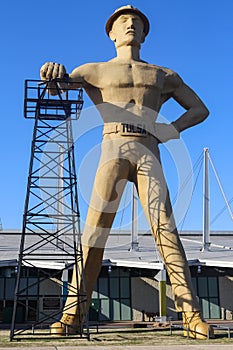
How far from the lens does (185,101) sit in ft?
53.3

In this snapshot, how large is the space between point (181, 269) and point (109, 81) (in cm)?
575

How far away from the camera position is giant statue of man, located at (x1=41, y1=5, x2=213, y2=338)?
48.5 ft

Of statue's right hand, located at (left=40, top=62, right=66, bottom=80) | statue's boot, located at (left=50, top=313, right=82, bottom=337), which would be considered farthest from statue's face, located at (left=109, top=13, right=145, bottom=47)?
statue's boot, located at (left=50, top=313, right=82, bottom=337)

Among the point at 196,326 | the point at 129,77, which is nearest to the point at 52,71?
the point at 129,77

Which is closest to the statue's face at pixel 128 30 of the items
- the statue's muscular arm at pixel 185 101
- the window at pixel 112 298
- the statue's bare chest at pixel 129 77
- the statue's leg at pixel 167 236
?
the statue's bare chest at pixel 129 77

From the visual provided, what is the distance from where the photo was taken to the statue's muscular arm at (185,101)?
52.6 feet

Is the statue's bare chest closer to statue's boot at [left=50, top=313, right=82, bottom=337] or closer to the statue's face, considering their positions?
the statue's face

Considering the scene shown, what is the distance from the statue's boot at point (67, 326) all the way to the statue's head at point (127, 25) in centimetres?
829

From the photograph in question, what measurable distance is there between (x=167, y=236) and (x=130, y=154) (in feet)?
8.35

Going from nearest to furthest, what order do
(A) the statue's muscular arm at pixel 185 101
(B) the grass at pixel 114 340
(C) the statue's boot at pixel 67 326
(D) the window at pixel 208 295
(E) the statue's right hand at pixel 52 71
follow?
(B) the grass at pixel 114 340 < (C) the statue's boot at pixel 67 326 < (E) the statue's right hand at pixel 52 71 < (A) the statue's muscular arm at pixel 185 101 < (D) the window at pixel 208 295

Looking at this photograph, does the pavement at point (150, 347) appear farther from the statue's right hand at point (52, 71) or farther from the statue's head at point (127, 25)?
the statue's head at point (127, 25)

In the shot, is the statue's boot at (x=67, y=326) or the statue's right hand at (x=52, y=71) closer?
the statue's boot at (x=67, y=326)

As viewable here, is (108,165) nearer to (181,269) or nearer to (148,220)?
(148,220)

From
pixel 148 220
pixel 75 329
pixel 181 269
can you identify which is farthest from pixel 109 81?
pixel 75 329
